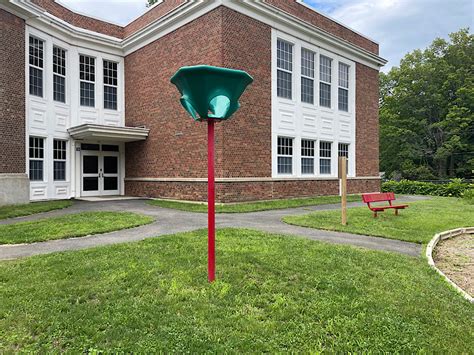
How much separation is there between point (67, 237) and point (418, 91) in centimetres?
4521

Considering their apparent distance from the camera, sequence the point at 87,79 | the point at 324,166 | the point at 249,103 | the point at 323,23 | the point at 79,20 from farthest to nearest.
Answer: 1. the point at 324,166
2. the point at 323,23
3. the point at 87,79
4. the point at 79,20
5. the point at 249,103

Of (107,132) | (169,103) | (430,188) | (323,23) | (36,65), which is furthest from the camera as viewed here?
(430,188)

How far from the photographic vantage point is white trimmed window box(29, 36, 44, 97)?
1527 cm

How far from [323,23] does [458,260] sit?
15584 millimetres

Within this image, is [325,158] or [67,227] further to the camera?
[325,158]

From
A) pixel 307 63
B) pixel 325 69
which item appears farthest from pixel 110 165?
pixel 325 69

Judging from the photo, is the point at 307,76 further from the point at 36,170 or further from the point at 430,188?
the point at 430,188

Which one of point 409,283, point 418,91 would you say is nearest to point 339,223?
point 409,283

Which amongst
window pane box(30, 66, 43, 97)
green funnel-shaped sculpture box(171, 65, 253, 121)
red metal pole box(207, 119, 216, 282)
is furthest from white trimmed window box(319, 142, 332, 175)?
green funnel-shaped sculpture box(171, 65, 253, 121)

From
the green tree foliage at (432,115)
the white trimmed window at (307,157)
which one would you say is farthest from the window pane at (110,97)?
the green tree foliage at (432,115)

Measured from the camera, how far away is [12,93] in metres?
14.0

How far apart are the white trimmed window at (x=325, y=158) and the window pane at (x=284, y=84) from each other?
148 inches

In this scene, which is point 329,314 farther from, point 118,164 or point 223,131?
point 118,164

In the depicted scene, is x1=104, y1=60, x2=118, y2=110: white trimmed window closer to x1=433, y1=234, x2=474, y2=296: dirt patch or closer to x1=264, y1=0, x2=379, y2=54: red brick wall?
x1=264, y1=0, x2=379, y2=54: red brick wall
